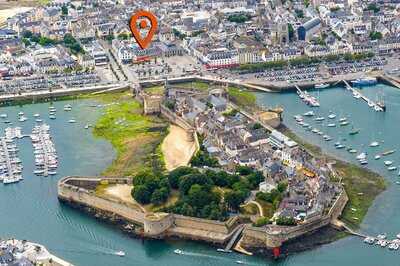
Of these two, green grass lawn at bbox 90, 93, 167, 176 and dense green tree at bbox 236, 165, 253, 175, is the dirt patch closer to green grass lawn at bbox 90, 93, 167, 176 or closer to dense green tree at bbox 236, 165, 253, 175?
green grass lawn at bbox 90, 93, 167, 176

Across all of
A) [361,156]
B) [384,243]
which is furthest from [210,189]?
[361,156]

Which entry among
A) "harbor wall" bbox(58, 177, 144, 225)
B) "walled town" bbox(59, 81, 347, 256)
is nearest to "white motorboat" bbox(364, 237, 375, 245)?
"walled town" bbox(59, 81, 347, 256)

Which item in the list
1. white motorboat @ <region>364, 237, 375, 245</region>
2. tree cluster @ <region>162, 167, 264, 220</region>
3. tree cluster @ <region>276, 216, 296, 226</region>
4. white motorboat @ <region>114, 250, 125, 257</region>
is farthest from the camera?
tree cluster @ <region>162, 167, 264, 220</region>

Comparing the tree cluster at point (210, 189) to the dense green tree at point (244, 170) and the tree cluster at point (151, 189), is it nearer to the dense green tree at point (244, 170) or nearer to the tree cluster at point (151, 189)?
the dense green tree at point (244, 170)

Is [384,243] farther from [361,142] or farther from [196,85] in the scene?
[196,85]

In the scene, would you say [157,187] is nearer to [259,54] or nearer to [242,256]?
[242,256]

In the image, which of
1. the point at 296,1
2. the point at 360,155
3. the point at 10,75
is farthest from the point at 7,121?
the point at 296,1

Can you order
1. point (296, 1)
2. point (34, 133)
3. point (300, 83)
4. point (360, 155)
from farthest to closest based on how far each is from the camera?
point (296, 1), point (300, 83), point (34, 133), point (360, 155)
